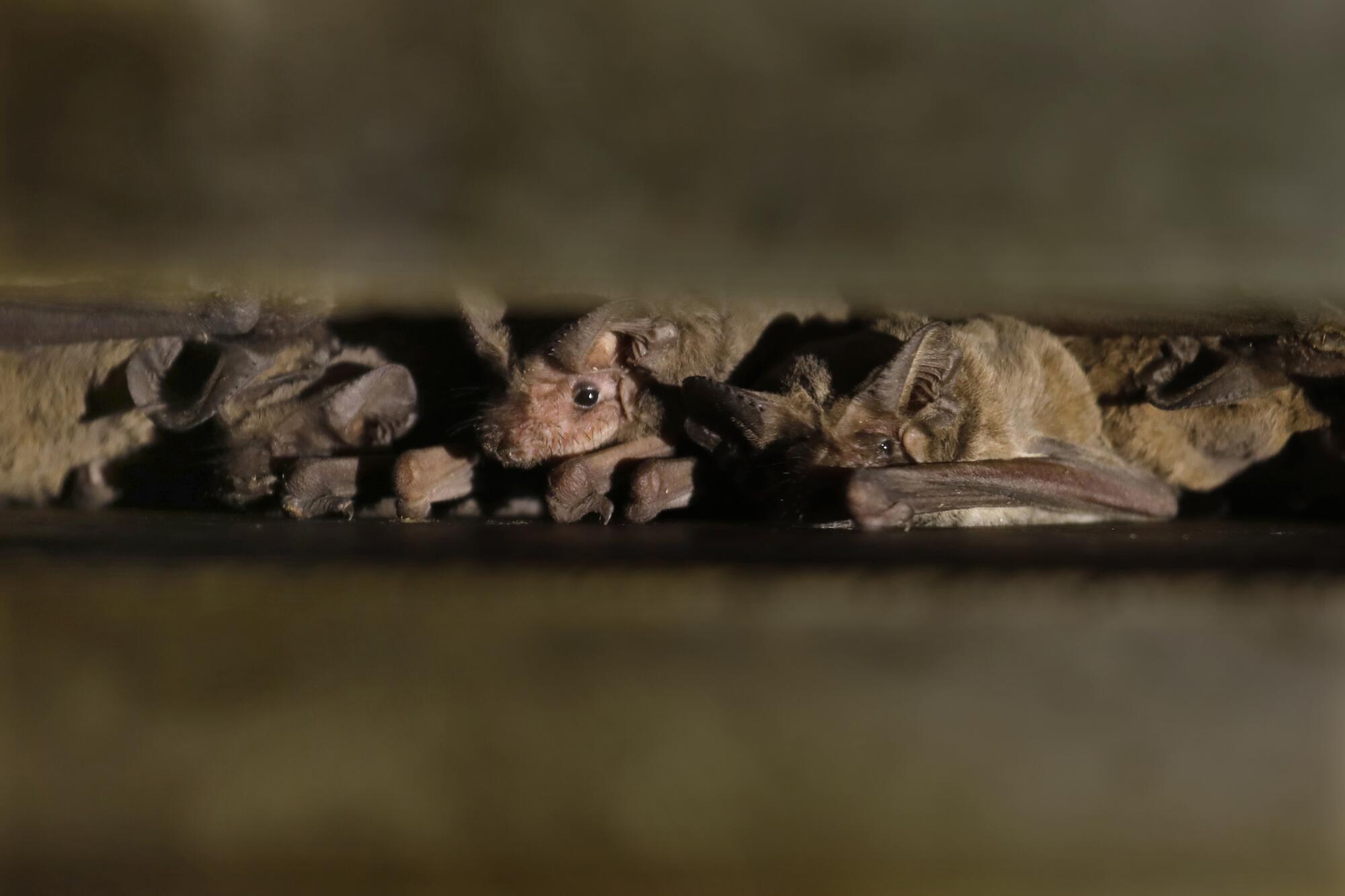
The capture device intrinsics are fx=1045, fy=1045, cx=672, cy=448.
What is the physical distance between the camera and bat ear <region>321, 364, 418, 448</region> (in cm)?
281

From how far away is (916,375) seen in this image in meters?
2.63

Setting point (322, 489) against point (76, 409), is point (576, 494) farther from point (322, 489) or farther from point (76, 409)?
point (76, 409)

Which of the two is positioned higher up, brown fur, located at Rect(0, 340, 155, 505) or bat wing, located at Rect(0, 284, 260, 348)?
bat wing, located at Rect(0, 284, 260, 348)

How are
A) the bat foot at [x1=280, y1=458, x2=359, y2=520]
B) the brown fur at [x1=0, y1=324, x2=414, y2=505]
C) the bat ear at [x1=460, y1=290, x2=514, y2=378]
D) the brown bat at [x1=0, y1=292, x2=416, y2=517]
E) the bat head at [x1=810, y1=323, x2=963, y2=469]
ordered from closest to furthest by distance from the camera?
the bat ear at [x1=460, y1=290, x2=514, y2=378], the bat head at [x1=810, y1=323, x2=963, y2=469], the bat foot at [x1=280, y1=458, x2=359, y2=520], the brown bat at [x1=0, y1=292, x2=416, y2=517], the brown fur at [x1=0, y1=324, x2=414, y2=505]

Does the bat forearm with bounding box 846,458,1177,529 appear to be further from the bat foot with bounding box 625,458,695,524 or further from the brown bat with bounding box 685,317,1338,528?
the bat foot with bounding box 625,458,695,524

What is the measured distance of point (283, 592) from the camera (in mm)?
1341

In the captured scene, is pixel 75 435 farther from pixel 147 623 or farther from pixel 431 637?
pixel 431 637

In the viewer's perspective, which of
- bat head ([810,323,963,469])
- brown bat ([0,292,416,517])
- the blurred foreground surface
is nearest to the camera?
the blurred foreground surface

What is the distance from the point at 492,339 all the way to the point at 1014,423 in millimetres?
1409

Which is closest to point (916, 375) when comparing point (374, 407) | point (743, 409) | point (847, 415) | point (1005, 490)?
point (847, 415)

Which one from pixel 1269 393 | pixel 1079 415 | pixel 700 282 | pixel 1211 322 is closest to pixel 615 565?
pixel 700 282

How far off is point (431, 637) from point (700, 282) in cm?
57

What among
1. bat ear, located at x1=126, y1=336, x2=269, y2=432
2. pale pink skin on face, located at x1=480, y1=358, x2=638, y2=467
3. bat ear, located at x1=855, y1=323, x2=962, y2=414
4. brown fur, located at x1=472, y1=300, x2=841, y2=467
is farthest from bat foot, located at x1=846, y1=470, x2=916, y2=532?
bat ear, located at x1=126, y1=336, x2=269, y2=432

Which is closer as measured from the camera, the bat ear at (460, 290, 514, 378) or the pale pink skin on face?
the bat ear at (460, 290, 514, 378)
